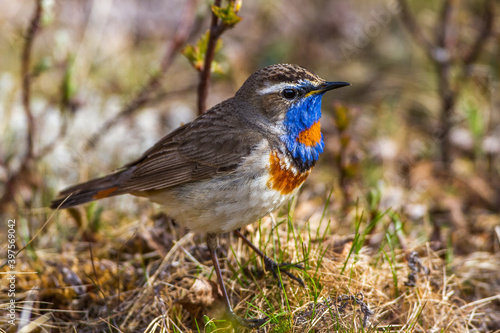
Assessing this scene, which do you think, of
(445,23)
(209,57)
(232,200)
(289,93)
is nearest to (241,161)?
(232,200)

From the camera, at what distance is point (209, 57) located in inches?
187

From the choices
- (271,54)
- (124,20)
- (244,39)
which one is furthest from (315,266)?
(124,20)

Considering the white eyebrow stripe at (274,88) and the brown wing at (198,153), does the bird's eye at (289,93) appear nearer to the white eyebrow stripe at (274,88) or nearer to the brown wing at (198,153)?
the white eyebrow stripe at (274,88)

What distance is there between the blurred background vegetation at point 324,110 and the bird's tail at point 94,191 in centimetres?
37

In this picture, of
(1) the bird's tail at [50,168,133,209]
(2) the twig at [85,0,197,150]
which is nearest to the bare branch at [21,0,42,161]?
(2) the twig at [85,0,197,150]

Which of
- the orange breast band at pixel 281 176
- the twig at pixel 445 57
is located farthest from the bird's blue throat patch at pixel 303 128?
the twig at pixel 445 57

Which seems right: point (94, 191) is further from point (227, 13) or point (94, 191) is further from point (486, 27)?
point (486, 27)

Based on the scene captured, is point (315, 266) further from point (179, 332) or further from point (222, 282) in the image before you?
point (179, 332)

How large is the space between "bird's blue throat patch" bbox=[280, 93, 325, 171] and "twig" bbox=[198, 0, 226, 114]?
0.86 meters

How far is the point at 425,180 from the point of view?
677 cm

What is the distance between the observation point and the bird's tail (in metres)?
4.73

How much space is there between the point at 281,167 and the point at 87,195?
173 centimetres

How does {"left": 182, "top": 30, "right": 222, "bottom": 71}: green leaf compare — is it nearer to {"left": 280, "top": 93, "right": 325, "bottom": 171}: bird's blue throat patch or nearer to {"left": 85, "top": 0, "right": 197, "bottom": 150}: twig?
{"left": 280, "top": 93, "right": 325, "bottom": 171}: bird's blue throat patch

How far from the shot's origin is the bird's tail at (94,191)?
4.73 meters
